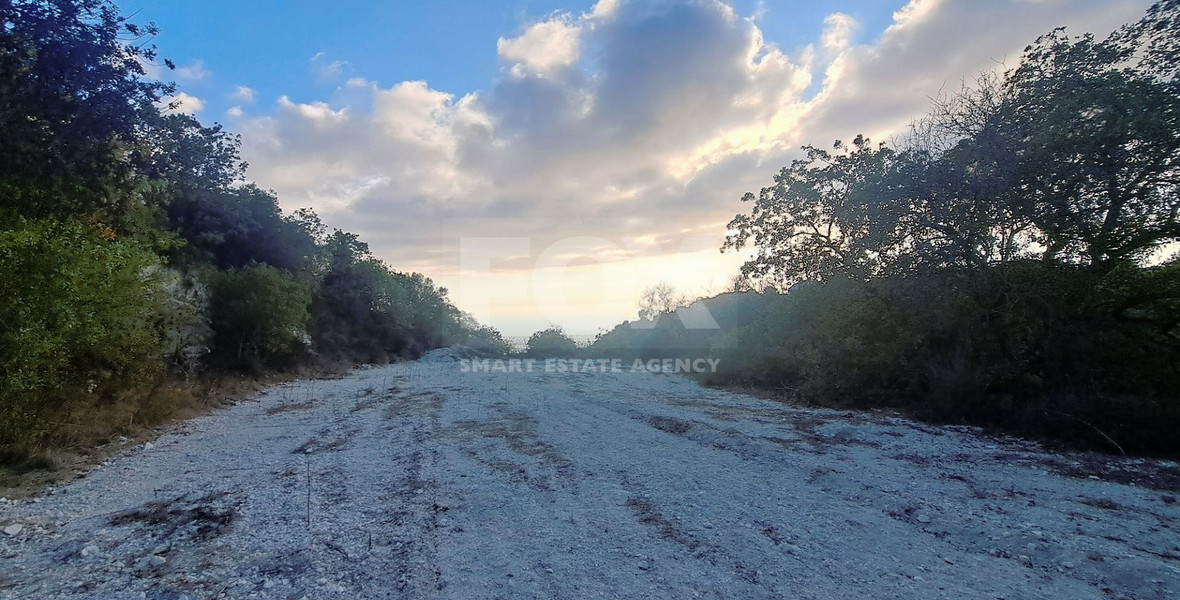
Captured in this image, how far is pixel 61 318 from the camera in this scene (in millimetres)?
5945

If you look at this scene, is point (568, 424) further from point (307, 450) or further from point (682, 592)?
point (682, 592)

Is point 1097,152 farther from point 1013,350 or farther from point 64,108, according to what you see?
point 64,108

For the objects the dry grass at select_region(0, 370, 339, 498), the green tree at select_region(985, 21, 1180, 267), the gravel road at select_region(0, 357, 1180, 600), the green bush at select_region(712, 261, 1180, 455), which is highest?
the green tree at select_region(985, 21, 1180, 267)

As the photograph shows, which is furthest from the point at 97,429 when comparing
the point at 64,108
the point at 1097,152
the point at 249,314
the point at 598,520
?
the point at 1097,152

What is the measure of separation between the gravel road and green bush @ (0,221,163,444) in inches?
42.9

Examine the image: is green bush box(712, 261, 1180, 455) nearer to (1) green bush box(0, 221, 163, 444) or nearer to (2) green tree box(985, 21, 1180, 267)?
(2) green tree box(985, 21, 1180, 267)

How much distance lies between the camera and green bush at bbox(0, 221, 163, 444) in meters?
5.66

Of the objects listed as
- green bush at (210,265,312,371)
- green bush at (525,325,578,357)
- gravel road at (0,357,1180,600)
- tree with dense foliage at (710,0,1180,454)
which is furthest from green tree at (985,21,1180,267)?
green bush at (525,325,578,357)

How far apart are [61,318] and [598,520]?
6.24 metres

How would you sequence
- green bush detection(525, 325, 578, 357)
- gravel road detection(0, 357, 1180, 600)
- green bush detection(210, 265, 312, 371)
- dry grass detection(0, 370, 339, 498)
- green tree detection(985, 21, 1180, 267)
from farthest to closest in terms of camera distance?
green bush detection(525, 325, 578, 357)
green bush detection(210, 265, 312, 371)
green tree detection(985, 21, 1180, 267)
dry grass detection(0, 370, 339, 498)
gravel road detection(0, 357, 1180, 600)

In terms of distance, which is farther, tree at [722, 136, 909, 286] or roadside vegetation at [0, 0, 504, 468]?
tree at [722, 136, 909, 286]

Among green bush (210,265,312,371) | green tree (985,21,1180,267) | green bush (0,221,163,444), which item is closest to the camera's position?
green bush (0,221,163,444)

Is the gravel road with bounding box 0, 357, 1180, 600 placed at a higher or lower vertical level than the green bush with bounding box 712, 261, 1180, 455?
lower

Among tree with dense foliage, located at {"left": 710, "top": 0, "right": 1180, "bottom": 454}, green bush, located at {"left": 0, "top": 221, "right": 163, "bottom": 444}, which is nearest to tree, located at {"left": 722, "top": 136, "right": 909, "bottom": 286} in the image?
tree with dense foliage, located at {"left": 710, "top": 0, "right": 1180, "bottom": 454}
